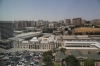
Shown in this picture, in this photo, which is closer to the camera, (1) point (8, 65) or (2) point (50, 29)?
(1) point (8, 65)

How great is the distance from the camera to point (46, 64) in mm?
3312

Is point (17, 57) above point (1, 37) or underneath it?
underneath

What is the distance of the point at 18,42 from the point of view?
5363mm

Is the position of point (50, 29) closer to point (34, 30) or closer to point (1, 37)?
point (34, 30)

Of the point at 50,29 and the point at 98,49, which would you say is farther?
the point at 50,29

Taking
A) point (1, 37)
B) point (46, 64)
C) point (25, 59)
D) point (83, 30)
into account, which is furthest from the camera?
point (83, 30)

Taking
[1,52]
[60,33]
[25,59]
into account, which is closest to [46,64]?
[25,59]

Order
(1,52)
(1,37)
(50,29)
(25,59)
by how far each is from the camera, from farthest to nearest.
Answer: (50,29)
(1,37)
(1,52)
(25,59)

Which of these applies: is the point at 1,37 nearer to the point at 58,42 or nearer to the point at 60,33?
the point at 58,42

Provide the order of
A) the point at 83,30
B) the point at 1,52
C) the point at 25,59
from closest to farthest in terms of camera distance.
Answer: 1. the point at 25,59
2. the point at 1,52
3. the point at 83,30

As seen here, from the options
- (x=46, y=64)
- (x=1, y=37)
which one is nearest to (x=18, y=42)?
(x=1, y=37)

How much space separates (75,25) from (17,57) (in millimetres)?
4175

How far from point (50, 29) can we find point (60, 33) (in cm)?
64

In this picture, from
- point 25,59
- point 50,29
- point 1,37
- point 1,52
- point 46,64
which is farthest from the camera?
point 50,29
